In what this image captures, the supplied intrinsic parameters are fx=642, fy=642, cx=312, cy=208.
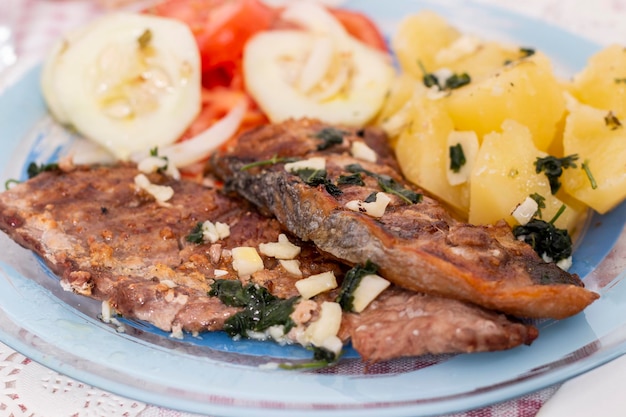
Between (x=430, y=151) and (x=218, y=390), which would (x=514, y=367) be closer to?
(x=218, y=390)

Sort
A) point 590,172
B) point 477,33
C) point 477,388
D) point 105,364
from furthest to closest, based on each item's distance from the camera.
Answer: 1. point 477,33
2. point 590,172
3. point 105,364
4. point 477,388

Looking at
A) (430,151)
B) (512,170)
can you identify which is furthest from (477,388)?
(430,151)

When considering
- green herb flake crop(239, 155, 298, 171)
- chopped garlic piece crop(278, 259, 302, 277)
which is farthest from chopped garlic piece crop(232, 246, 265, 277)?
green herb flake crop(239, 155, 298, 171)

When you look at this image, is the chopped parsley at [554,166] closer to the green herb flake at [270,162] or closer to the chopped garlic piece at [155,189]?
the green herb flake at [270,162]

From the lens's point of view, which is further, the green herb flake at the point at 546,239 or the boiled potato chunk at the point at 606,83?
the boiled potato chunk at the point at 606,83

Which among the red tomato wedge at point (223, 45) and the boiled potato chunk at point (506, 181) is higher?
the boiled potato chunk at point (506, 181)

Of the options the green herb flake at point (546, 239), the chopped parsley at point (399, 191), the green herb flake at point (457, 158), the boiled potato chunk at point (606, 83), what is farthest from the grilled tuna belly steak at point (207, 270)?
the boiled potato chunk at point (606, 83)
